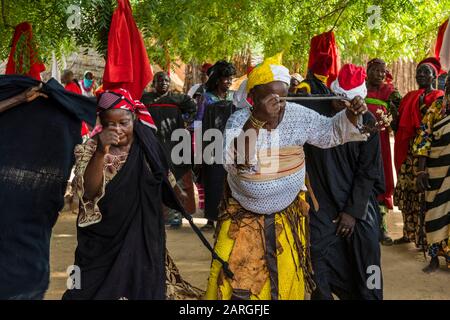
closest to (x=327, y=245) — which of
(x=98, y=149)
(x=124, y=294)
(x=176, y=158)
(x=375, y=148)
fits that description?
(x=375, y=148)

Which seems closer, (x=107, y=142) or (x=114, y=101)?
(x=107, y=142)

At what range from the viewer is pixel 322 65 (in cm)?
593

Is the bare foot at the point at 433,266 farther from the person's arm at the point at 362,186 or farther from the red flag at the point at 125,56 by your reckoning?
the red flag at the point at 125,56

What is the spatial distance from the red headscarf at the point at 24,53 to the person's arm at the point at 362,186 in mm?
2533

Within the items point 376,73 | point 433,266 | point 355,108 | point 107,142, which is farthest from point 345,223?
point 376,73

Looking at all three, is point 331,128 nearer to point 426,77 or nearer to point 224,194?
point 224,194

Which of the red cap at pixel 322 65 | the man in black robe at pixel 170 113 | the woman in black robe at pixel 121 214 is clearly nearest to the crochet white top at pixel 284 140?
the woman in black robe at pixel 121 214

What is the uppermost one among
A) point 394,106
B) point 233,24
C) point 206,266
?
point 233,24

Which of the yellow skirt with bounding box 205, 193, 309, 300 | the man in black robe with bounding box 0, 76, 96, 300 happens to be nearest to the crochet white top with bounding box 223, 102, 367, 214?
the yellow skirt with bounding box 205, 193, 309, 300

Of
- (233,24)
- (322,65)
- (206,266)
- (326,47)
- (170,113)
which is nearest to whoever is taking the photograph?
(322,65)

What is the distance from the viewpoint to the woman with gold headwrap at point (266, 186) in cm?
376

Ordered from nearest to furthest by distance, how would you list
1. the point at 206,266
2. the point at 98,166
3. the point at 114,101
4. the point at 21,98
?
1. the point at 98,166
2. the point at 114,101
3. the point at 21,98
4. the point at 206,266

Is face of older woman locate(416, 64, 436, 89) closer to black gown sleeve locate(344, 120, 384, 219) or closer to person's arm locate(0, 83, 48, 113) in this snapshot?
black gown sleeve locate(344, 120, 384, 219)

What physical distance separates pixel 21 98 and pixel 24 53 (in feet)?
2.27
